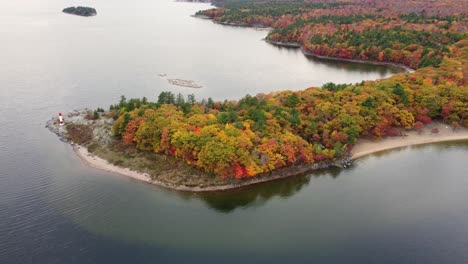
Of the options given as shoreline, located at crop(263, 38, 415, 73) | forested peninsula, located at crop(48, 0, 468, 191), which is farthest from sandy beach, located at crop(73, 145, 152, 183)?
shoreline, located at crop(263, 38, 415, 73)

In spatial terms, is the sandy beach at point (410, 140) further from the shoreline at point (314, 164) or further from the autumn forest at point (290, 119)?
the autumn forest at point (290, 119)

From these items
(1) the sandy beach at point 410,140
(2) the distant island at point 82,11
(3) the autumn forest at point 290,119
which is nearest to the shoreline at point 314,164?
(1) the sandy beach at point 410,140

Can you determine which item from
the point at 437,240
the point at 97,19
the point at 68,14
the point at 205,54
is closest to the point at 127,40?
the point at 205,54

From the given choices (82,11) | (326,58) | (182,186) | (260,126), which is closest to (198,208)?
(182,186)

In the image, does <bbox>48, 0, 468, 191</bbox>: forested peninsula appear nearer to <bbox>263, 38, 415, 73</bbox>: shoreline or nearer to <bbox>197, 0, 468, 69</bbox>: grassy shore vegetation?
<bbox>263, 38, 415, 73</bbox>: shoreline

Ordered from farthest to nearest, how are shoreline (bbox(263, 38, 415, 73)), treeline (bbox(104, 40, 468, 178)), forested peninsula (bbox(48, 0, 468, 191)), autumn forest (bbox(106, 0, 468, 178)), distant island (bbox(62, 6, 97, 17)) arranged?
distant island (bbox(62, 6, 97, 17)) < shoreline (bbox(263, 38, 415, 73)) < autumn forest (bbox(106, 0, 468, 178)) < treeline (bbox(104, 40, 468, 178)) < forested peninsula (bbox(48, 0, 468, 191))

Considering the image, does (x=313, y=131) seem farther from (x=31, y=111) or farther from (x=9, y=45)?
(x=9, y=45)
